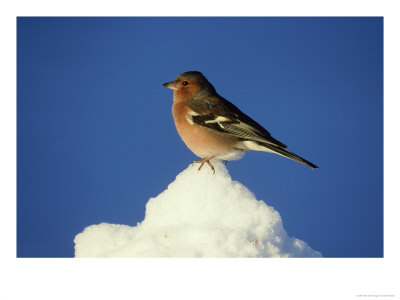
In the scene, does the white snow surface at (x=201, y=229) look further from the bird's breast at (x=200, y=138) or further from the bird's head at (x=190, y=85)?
the bird's head at (x=190, y=85)

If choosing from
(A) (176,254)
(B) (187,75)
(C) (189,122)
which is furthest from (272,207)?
(B) (187,75)

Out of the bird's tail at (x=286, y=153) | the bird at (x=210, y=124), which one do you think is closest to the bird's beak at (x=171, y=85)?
the bird at (x=210, y=124)

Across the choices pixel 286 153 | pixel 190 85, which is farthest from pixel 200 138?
pixel 286 153

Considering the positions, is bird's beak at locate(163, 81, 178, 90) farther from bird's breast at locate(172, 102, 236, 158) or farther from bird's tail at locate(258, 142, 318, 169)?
bird's tail at locate(258, 142, 318, 169)

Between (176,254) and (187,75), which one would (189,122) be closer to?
(187,75)

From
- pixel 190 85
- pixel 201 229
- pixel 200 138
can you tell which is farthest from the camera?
pixel 190 85

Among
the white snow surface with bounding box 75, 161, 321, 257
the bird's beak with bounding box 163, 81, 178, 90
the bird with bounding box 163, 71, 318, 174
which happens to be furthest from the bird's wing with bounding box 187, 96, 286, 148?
the white snow surface with bounding box 75, 161, 321, 257

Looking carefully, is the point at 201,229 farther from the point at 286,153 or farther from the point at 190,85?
the point at 190,85

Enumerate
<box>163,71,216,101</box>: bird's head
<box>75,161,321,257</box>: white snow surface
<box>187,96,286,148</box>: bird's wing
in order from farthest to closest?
<box>163,71,216,101</box>: bird's head
<box>187,96,286,148</box>: bird's wing
<box>75,161,321,257</box>: white snow surface
